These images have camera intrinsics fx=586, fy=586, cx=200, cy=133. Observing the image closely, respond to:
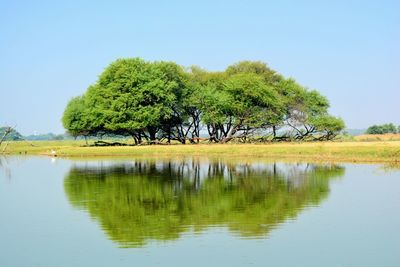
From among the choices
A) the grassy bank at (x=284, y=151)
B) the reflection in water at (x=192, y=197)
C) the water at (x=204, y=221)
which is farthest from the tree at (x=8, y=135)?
the water at (x=204, y=221)

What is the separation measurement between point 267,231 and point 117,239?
5.10 meters

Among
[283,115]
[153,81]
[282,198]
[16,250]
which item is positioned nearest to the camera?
[16,250]

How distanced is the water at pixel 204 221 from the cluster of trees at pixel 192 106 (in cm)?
4054

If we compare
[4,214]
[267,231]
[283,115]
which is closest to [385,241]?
[267,231]

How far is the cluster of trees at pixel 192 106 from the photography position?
79688mm

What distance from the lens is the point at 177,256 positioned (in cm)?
1667

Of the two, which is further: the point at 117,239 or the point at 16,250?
the point at 117,239

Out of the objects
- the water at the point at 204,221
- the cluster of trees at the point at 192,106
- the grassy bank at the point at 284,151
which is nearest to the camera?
→ the water at the point at 204,221

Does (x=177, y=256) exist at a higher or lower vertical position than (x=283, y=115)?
lower

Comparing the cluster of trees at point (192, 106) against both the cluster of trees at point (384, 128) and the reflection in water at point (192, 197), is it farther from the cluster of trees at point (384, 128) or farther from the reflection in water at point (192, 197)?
the cluster of trees at point (384, 128)

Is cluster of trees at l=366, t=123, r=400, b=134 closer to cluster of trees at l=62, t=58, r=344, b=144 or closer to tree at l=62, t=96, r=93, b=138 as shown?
cluster of trees at l=62, t=58, r=344, b=144

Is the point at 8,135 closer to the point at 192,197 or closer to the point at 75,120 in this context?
the point at 75,120

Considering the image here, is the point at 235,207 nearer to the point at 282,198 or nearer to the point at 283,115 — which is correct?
the point at 282,198

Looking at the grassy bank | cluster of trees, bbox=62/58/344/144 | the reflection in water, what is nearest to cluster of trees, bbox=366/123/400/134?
cluster of trees, bbox=62/58/344/144
